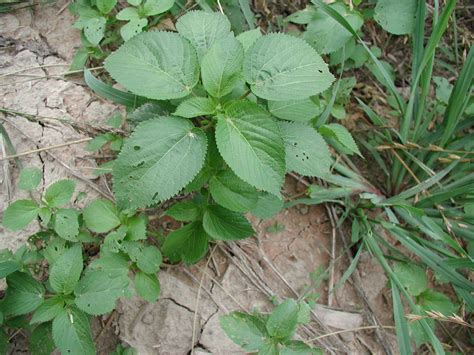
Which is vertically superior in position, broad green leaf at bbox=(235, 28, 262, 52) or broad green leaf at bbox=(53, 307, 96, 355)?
broad green leaf at bbox=(235, 28, 262, 52)

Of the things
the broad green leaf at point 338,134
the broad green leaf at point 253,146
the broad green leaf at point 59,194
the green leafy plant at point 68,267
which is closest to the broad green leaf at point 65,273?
the green leafy plant at point 68,267

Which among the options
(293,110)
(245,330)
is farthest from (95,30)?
(245,330)

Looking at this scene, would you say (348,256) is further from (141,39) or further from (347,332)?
(141,39)

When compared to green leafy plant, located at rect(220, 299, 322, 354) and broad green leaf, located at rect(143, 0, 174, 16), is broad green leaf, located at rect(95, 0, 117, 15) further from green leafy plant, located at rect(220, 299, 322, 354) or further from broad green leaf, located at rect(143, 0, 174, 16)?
green leafy plant, located at rect(220, 299, 322, 354)

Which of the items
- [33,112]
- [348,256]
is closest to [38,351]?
[33,112]

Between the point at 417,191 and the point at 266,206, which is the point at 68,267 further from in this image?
the point at 417,191

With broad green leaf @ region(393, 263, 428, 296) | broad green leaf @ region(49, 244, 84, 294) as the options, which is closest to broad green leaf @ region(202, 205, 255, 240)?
broad green leaf @ region(49, 244, 84, 294)
